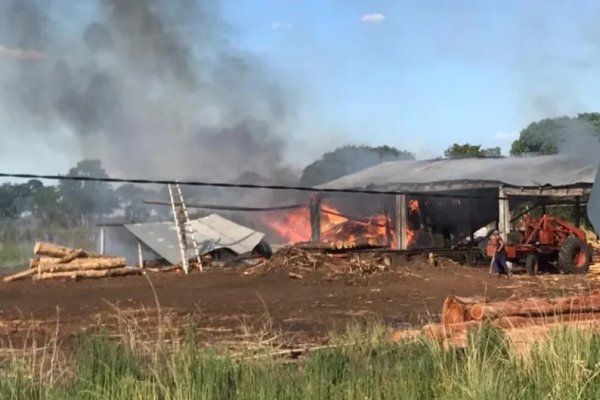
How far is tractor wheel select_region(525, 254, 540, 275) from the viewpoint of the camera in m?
21.9

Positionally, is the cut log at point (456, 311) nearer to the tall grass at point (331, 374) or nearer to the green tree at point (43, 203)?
the tall grass at point (331, 374)

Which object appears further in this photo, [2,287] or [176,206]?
[176,206]

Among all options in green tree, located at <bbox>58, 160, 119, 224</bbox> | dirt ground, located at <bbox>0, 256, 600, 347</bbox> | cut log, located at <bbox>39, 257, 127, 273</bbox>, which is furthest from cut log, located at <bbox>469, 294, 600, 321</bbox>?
green tree, located at <bbox>58, 160, 119, 224</bbox>

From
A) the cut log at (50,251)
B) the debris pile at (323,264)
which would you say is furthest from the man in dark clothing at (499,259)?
the cut log at (50,251)

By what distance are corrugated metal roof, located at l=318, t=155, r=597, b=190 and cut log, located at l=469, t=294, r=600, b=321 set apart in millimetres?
14256

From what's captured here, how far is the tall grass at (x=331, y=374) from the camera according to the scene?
5.66 metres

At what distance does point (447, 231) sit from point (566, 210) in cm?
1343

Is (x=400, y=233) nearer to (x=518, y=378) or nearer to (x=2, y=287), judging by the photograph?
(x=2, y=287)

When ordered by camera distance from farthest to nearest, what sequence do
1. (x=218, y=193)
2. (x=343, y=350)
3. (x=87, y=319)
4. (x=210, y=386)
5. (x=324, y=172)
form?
1. (x=324, y=172)
2. (x=218, y=193)
3. (x=87, y=319)
4. (x=343, y=350)
5. (x=210, y=386)

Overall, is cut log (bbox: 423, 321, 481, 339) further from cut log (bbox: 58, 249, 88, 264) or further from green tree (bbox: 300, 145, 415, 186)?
green tree (bbox: 300, 145, 415, 186)

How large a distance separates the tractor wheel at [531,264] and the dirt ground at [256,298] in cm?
122

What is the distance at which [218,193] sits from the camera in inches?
1331

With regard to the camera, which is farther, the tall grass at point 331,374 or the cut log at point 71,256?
the cut log at point 71,256

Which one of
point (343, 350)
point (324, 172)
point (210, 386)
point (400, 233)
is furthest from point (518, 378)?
point (324, 172)
